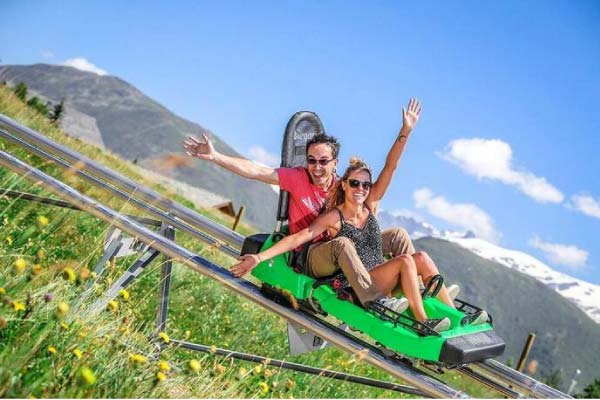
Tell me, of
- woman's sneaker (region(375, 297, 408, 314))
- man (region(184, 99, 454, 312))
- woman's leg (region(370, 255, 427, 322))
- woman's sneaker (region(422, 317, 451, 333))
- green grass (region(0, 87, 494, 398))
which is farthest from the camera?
man (region(184, 99, 454, 312))

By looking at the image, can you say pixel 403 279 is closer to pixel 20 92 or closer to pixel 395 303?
pixel 395 303

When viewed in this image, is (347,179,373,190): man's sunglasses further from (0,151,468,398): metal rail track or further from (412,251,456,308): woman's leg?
(0,151,468,398): metal rail track

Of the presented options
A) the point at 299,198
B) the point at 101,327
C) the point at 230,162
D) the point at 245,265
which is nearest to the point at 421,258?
the point at 299,198

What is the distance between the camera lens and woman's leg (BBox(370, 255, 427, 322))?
3975 mm

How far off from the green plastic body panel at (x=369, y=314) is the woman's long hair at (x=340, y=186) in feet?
1.56

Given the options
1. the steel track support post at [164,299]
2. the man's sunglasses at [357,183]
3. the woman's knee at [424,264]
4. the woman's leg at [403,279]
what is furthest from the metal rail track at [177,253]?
the man's sunglasses at [357,183]

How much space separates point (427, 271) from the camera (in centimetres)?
428

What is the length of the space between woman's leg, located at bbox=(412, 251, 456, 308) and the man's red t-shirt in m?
0.73

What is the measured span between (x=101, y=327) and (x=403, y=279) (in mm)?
1792

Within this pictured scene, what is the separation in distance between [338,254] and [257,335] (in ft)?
10.9

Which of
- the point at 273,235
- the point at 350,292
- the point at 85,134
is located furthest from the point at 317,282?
the point at 85,134

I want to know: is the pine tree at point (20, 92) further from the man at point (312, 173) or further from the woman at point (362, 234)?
the woman at point (362, 234)

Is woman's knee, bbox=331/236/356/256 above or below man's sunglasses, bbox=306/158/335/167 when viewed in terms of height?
below

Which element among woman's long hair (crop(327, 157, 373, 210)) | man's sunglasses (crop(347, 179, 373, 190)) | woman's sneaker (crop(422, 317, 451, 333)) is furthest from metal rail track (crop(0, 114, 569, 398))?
man's sunglasses (crop(347, 179, 373, 190))
